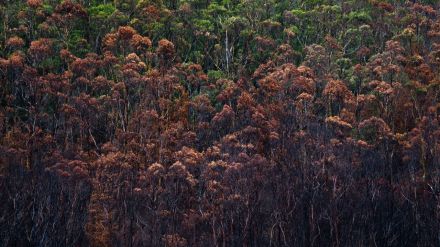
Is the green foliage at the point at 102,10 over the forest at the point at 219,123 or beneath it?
over

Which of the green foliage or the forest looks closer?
the forest

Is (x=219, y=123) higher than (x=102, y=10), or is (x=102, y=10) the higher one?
(x=102, y=10)

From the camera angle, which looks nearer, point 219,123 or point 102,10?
point 219,123

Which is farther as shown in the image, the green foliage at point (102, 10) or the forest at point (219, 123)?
the green foliage at point (102, 10)

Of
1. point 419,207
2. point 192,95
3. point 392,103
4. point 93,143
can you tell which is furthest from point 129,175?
point 392,103

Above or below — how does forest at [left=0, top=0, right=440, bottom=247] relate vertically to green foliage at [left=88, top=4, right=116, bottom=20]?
below

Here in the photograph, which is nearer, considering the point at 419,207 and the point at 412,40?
the point at 419,207

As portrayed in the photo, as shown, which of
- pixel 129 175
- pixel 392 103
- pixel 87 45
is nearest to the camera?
pixel 129 175

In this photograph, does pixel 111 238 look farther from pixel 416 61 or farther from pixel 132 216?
pixel 416 61
